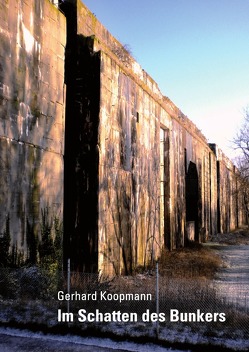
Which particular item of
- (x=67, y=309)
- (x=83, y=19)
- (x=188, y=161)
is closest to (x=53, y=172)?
(x=67, y=309)

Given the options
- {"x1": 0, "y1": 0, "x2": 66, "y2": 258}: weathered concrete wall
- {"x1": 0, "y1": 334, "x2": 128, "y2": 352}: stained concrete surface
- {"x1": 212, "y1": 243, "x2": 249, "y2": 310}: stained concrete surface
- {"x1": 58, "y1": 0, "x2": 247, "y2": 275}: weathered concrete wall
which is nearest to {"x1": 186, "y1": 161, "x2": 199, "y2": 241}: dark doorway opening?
{"x1": 212, "y1": 243, "x2": 249, "y2": 310}: stained concrete surface

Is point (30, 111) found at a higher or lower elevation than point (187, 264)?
higher

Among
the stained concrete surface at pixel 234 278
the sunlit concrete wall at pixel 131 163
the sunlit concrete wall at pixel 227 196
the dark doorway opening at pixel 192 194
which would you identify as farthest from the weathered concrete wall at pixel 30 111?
the sunlit concrete wall at pixel 227 196

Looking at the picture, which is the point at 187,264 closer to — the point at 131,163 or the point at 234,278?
the point at 234,278

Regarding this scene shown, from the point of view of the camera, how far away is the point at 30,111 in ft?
27.9

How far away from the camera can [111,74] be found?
11.2m

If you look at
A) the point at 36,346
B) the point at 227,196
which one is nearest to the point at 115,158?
the point at 36,346

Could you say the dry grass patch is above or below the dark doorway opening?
below

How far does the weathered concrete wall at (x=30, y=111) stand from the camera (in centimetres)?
783

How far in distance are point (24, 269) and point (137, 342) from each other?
2947 mm

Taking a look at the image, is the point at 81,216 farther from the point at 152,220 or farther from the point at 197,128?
the point at 197,128

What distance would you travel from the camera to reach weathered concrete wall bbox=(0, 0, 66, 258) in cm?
783

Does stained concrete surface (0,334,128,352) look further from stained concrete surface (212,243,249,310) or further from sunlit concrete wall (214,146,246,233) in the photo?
sunlit concrete wall (214,146,246,233)

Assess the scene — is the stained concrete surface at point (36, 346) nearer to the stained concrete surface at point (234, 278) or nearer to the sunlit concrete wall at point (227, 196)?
the stained concrete surface at point (234, 278)
